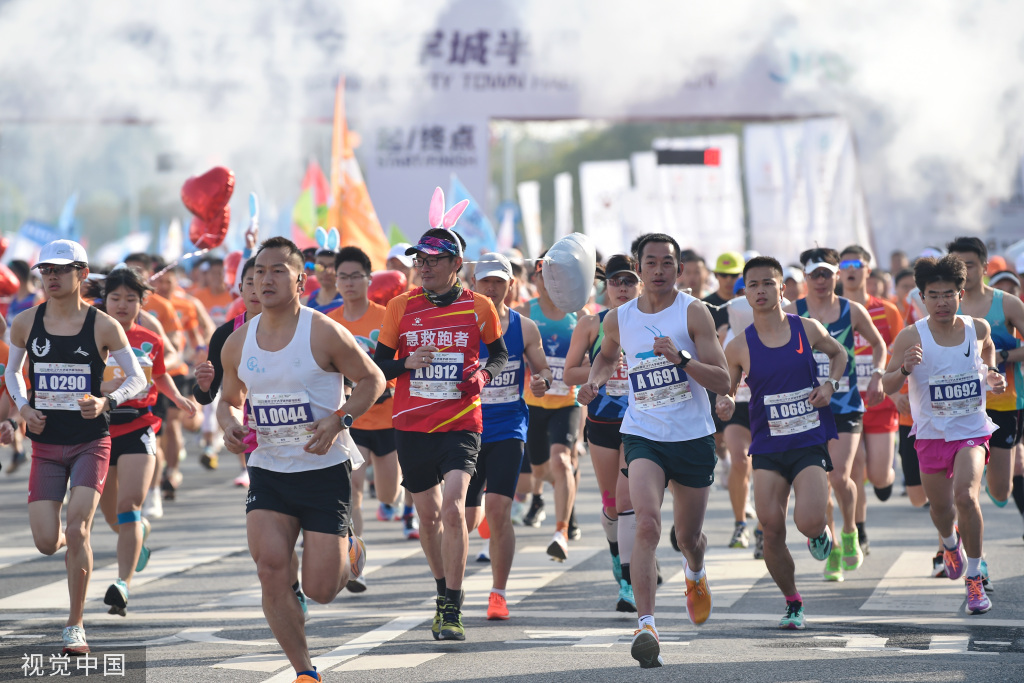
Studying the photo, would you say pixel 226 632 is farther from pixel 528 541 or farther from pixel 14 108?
pixel 14 108

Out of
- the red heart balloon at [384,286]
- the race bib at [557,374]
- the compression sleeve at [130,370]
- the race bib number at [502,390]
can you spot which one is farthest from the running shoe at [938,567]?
the compression sleeve at [130,370]

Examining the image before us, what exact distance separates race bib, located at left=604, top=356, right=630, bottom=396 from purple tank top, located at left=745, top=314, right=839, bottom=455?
111 cm

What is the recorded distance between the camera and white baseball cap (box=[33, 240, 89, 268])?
7.16 meters

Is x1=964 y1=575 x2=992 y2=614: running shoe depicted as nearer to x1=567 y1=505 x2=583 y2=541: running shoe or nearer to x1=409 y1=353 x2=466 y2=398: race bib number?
x1=409 y1=353 x2=466 y2=398: race bib number

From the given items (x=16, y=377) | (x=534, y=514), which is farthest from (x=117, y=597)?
(x=534, y=514)

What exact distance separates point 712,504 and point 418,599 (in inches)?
209

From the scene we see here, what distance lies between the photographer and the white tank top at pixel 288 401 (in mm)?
5867

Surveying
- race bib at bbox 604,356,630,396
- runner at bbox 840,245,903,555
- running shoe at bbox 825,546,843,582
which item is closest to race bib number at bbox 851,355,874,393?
runner at bbox 840,245,903,555

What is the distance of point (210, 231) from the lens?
10.5 m

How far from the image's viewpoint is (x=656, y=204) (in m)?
24.6

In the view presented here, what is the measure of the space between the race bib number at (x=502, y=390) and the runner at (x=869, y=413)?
2883 mm

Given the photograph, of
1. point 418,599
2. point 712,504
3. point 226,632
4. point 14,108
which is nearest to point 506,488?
point 418,599

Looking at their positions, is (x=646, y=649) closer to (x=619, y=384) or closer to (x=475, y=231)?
(x=619, y=384)

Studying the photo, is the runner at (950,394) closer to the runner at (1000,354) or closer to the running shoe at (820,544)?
the runner at (1000,354)
